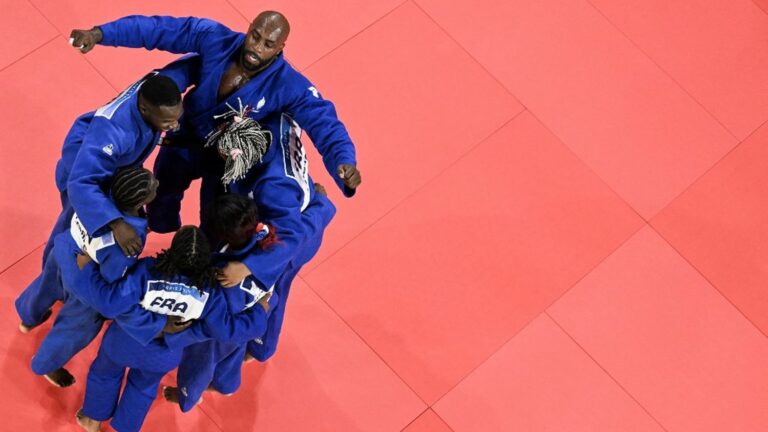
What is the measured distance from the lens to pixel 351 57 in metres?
5.15

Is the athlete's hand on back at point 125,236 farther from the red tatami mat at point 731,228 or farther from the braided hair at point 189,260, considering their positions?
the red tatami mat at point 731,228

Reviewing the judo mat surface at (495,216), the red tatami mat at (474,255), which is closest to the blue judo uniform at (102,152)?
the judo mat surface at (495,216)

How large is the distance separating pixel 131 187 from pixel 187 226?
221mm

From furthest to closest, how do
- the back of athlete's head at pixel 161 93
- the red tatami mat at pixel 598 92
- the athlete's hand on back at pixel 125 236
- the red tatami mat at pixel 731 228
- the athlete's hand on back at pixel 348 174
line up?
the red tatami mat at pixel 598 92 < the red tatami mat at pixel 731 228 < the athlete's hand on back at pixel 348 174 < the back of athlete's head at pixel 161 93 < the athlete's hand on back at pixel 125 236

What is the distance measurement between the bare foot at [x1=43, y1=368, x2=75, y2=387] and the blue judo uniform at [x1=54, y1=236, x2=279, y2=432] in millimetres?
244

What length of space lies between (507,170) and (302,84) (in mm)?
1698

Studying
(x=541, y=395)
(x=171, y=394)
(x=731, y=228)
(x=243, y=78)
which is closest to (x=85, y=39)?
(x=243, y=78)

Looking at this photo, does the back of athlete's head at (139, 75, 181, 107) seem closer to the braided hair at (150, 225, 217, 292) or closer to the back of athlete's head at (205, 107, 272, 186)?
the back of athlete's head at (205, 107, 272, 186)

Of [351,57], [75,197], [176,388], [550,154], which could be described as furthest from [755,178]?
[75,197]

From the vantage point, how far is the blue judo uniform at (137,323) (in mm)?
3234

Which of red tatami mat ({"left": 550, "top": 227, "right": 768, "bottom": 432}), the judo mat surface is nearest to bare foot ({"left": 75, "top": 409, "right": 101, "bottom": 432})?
the judo mat surface

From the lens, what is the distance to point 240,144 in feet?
11.4

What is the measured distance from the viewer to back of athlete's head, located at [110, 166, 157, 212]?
10.4 feet

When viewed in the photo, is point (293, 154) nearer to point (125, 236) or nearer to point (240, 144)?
point (240, 144)
